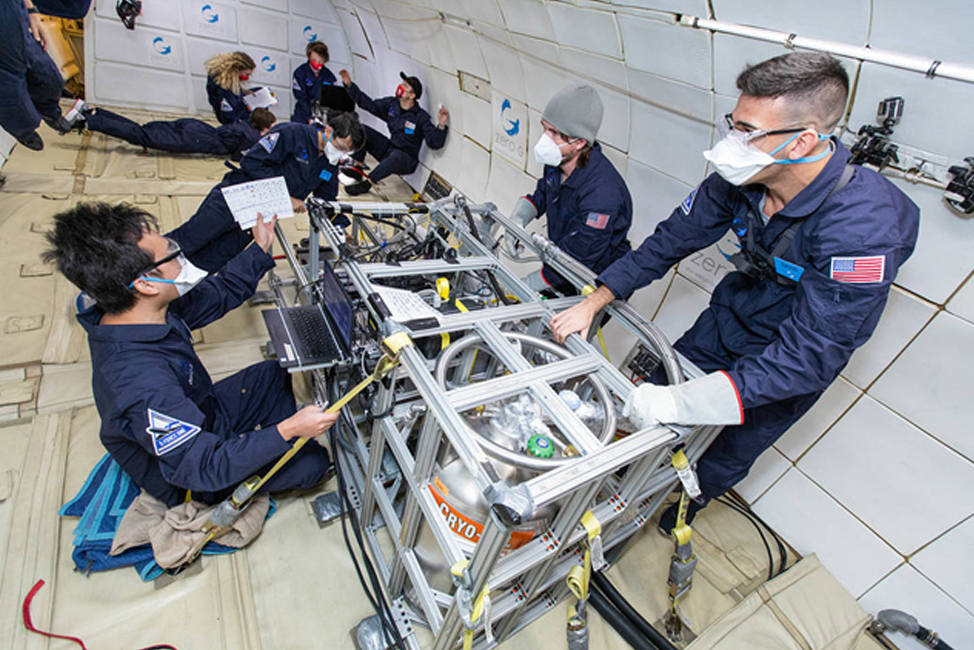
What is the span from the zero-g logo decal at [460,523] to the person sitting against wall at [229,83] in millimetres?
5990

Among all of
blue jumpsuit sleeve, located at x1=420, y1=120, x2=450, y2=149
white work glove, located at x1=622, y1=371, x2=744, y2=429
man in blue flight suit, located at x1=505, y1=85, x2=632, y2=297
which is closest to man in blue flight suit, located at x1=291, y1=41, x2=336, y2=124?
blue jumpsuit sleeve, located at x1=420, y1=120, x2=450, y2=149

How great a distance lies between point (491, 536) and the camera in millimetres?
1057

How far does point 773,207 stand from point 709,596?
76.2 inches

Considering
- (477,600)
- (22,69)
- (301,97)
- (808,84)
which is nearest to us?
(477,600)

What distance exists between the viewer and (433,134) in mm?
5180

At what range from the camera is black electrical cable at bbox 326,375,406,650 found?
1.73 meters

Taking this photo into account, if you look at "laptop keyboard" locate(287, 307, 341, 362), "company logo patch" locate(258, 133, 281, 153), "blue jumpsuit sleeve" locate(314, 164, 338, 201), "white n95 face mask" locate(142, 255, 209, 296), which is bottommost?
"laptop keyboard" locate(287, 307, 341, 362)

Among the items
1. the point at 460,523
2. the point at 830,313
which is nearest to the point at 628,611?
the point at 460,523

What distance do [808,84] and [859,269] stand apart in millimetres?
591

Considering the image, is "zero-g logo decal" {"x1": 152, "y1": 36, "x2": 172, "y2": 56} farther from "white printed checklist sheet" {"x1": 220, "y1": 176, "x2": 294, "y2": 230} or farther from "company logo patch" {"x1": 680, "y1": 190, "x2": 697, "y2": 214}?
"company logo patch" {"x1": 680, "y1": 190, "x2": 697, "y2": 214}

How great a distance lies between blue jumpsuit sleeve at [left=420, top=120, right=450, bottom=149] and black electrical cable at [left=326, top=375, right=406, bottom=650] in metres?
3.94

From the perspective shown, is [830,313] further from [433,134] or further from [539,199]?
[433,134]

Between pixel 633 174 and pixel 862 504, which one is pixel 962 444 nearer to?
pixel 862 504

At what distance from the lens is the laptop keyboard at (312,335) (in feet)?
6.28
